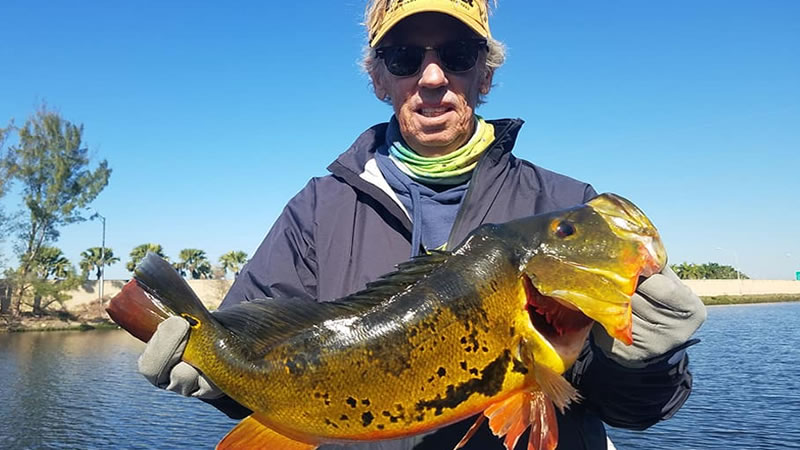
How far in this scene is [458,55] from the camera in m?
3.42

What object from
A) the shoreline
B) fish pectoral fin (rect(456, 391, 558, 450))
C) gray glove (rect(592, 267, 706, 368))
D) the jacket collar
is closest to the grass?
the shoreline

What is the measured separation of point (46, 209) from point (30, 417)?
33148 millimetres

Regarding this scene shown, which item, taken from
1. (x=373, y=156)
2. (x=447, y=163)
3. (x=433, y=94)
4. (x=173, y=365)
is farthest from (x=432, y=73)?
(x=173, y=365)

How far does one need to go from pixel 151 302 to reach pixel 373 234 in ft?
3.82

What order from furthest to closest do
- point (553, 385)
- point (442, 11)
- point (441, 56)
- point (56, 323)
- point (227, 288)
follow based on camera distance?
point (227, 288) → point (56, 323) → point (441, 56) → point (442, 11) → point (553, 385)

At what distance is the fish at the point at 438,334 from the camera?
2291mm

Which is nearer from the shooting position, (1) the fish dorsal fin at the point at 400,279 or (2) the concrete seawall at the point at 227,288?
(1) the fish dorsal fin at the point at 400,279

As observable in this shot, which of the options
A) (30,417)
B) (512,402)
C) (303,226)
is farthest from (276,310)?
(30,417)

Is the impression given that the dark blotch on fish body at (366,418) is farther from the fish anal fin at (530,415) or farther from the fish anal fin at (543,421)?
the fish anal fin at (543,421)

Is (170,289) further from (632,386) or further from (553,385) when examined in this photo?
(632,386)

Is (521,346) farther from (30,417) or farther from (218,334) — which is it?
(30,417)

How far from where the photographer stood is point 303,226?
10.7 ft

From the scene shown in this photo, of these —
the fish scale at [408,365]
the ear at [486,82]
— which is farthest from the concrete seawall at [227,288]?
the fish scale at [408,365]

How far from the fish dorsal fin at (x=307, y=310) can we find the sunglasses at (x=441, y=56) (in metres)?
1.36
